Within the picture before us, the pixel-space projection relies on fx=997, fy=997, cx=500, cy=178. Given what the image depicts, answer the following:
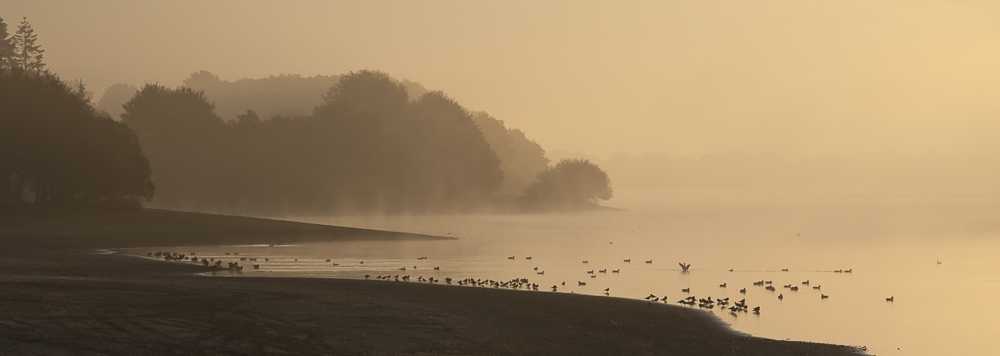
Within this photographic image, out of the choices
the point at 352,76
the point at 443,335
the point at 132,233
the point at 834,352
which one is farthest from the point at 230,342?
the point at 352,76

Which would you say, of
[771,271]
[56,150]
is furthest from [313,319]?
[56,150]

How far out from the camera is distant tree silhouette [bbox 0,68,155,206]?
7119 centimetres

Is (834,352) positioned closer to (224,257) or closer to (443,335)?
(443,335)

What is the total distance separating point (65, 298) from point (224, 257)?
2705 centimetres

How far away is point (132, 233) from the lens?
63.9 m

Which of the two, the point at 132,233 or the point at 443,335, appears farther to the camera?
the point at 132,233

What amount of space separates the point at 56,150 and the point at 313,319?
54.3 metres

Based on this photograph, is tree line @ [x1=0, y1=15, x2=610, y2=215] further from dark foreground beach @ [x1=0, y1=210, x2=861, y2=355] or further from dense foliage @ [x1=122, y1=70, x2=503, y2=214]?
dark foreground beach @ [x1=0, y1=210, x2=861, y2=355]

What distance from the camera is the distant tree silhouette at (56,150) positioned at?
2803 inches

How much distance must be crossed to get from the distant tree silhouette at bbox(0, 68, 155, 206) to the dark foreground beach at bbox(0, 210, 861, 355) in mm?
32827

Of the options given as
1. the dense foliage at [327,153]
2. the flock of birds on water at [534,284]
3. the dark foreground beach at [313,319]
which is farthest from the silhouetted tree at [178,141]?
the dark foreground beach at [313,319]

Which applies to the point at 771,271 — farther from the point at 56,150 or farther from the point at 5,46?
the point at 5,46

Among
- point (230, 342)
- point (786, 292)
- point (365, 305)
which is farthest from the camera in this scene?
point (786, 292)

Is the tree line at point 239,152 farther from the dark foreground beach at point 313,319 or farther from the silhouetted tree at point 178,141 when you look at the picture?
the dark foreground beach at point 313,319
